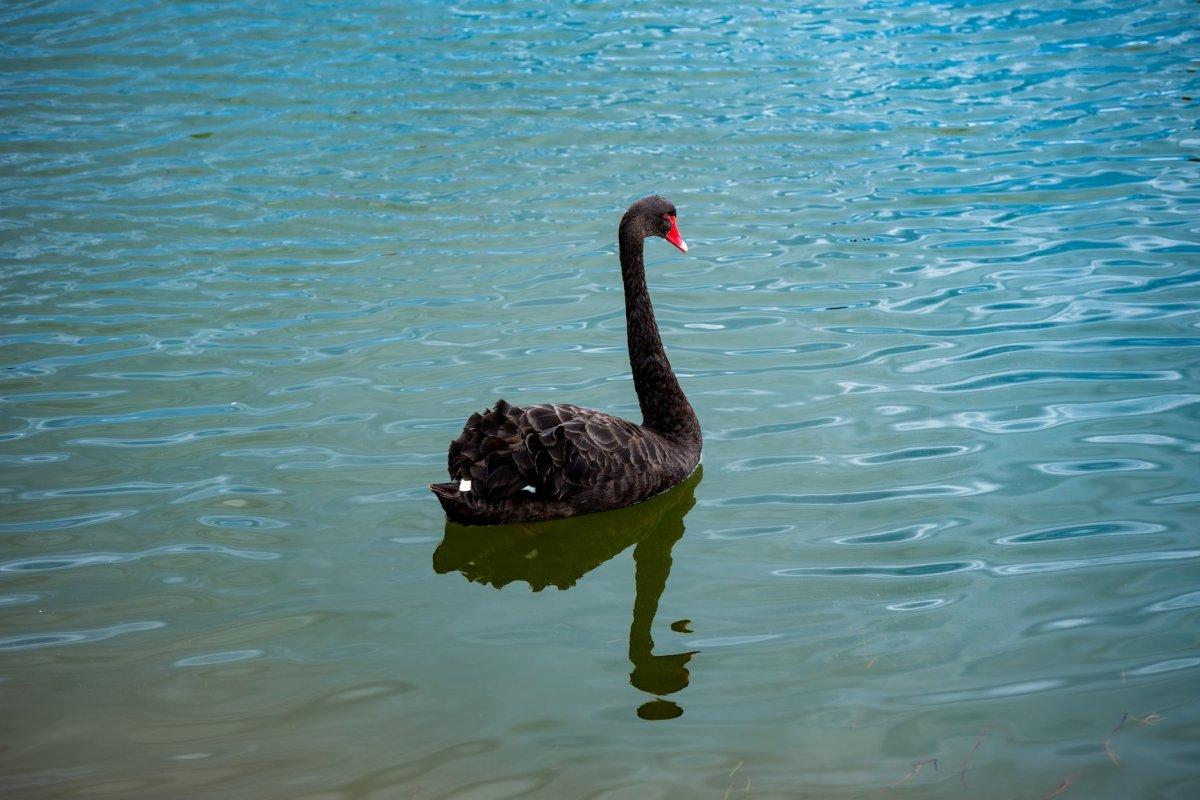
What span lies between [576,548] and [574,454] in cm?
47

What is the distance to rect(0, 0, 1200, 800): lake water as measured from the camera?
4320mm

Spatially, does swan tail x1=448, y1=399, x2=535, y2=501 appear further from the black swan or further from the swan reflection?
the swan reflection

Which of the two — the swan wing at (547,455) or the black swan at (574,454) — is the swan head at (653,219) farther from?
the swan wing at (547,455)

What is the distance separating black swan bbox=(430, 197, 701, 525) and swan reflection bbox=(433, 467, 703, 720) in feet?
0.31

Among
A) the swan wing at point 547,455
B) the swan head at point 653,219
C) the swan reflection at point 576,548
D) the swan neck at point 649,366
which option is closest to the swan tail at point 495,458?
the swan wing at point 547,455

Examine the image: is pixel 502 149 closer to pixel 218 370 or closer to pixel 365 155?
pixel 365 155

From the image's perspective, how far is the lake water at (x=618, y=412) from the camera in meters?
4.32

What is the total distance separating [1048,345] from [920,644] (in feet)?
10.7

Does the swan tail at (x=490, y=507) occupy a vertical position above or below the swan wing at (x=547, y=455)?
below

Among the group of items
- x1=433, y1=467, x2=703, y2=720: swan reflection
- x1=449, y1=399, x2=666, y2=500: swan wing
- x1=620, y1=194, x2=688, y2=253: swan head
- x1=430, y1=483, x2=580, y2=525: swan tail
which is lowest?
x1=433, y1=467, x2=703, y2=720: swan reflection

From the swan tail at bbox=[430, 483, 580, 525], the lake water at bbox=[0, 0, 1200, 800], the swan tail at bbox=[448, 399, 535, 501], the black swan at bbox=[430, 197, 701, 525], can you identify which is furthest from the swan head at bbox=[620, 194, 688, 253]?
the swan tail at bbox=[430, 483, 580, 525]

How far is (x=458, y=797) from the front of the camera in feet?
13.2

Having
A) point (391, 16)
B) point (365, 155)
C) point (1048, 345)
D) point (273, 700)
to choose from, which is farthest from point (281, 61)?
point (273, 700)

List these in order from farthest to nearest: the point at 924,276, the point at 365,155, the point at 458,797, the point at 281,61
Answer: the point at 281,61 → the point at 365,155 → the point at 924,276 → the point at 458,797
